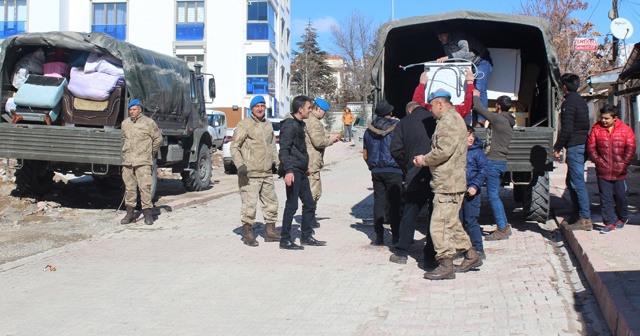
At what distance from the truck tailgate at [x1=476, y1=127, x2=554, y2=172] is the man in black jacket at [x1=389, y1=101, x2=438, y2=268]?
1841 mm

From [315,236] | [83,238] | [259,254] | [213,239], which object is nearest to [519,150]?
[315,236]

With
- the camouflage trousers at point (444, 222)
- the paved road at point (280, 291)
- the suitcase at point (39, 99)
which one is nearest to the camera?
the paved road at point (280, 291)

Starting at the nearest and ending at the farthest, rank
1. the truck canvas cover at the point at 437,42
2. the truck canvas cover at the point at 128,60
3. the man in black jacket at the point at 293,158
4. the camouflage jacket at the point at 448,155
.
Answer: the camouflage jacket at the point at 448,155 → the man in black jacket at the point at 293,158 → the truck canvas cover at the point at 437,42 → the truck canvas cover at the point at 128,60

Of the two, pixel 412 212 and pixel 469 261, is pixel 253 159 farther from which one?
pixel 469 261

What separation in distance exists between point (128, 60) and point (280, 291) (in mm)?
6584

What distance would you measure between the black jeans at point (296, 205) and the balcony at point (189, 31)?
3277 cm

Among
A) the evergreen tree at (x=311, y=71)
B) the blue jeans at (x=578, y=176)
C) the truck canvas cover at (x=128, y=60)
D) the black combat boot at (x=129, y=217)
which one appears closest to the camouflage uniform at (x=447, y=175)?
the blue jeans at (x=578, y=176)

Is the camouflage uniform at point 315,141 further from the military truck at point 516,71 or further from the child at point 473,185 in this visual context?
the child at point 473,185

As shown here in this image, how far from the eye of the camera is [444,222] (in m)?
7.02

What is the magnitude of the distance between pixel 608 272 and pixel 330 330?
277 centimetres

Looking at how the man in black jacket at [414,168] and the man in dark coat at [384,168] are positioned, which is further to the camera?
the man in dark coat at [384,168]

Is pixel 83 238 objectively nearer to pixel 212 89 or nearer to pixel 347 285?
pixel 347 285

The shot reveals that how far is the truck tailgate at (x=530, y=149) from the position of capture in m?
9.17

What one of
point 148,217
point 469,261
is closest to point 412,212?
point 469,261
